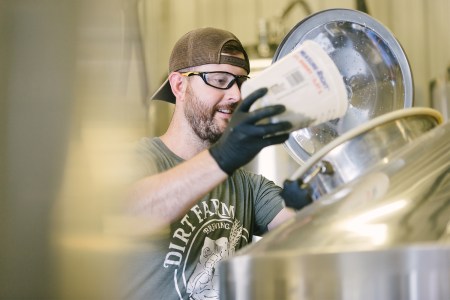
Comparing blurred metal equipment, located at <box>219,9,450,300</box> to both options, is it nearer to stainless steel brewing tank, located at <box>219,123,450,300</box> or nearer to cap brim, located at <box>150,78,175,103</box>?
stainless steel brewing tank, located at <box>219,123,450,300</box>

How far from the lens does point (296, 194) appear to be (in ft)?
2.34

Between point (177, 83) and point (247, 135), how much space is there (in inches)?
21.6

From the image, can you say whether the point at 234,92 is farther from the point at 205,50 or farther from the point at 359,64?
the point at 359,64

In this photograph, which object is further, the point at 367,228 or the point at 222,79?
the point at 222,79

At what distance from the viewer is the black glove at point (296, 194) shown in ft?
2.32

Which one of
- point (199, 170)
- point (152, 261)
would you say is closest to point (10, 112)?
point (199, 170)

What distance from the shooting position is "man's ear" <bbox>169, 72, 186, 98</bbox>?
4.46 ft

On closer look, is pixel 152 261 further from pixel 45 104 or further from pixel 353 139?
pixel 45 104

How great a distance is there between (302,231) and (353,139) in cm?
16

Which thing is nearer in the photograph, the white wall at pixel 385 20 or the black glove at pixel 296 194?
the black glove at pixel 296 194

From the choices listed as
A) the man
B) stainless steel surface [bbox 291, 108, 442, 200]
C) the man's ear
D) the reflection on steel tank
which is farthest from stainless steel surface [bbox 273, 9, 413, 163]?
the reflection on steel tank

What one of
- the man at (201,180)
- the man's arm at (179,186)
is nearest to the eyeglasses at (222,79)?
the man at (201,180)

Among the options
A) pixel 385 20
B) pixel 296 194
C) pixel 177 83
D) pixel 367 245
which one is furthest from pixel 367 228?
pixel 385 20

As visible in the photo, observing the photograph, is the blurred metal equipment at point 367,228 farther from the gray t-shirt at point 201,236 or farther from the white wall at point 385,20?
the white wall at point 385,20
